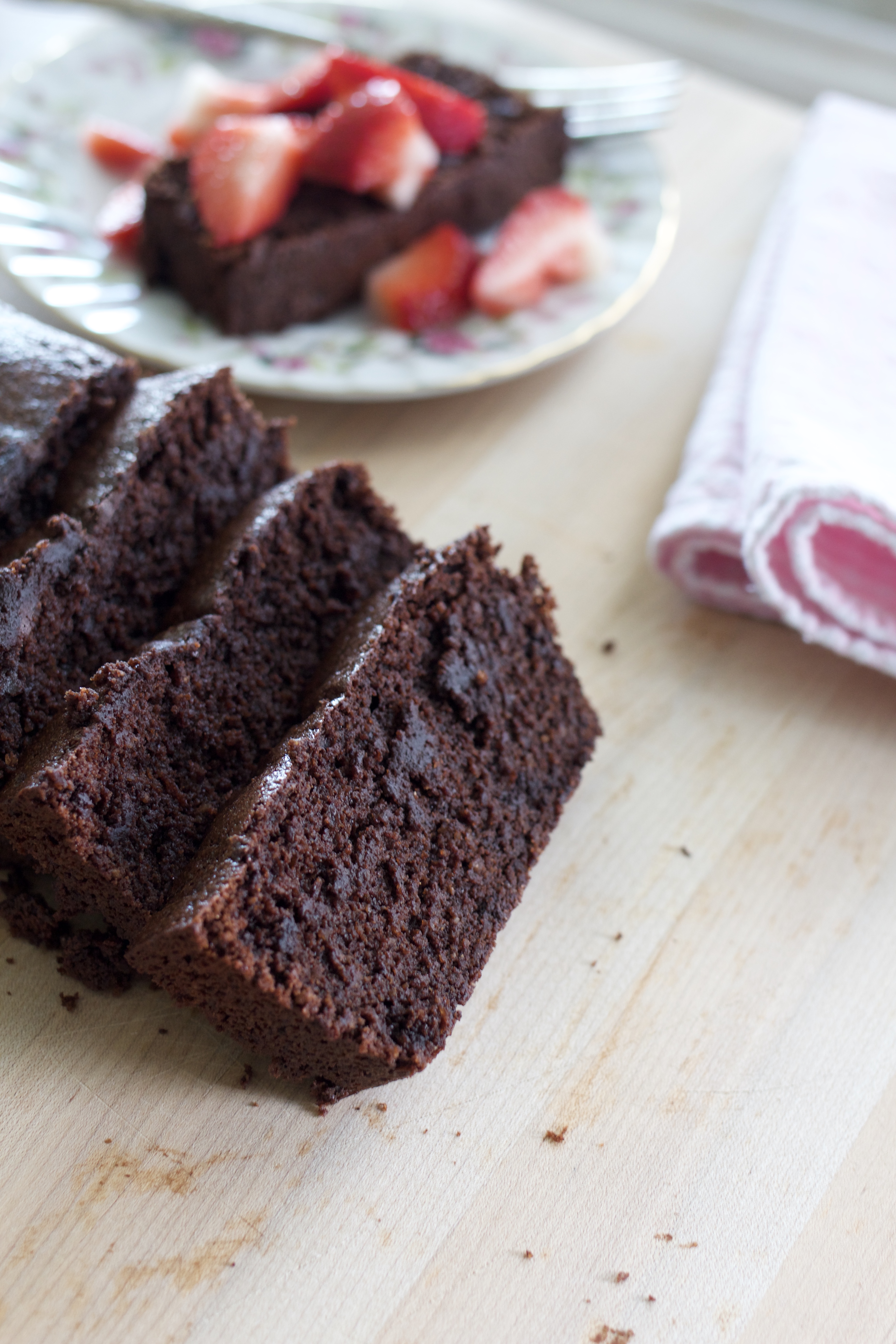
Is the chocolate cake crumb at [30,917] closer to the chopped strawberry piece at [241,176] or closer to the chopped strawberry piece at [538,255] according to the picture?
the chopped strawberry piece at [241,176]

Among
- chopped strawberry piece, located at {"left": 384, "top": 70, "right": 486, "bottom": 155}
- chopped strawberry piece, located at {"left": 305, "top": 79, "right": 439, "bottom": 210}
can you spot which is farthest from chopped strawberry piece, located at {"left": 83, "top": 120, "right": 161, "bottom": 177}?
chopped strawberry piece, located at {"left": 384, "top": 70, "right": 486, "bottom": 155}

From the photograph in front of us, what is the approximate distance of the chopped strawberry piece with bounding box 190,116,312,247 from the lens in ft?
9.18

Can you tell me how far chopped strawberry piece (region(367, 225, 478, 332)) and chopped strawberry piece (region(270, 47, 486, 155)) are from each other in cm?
26

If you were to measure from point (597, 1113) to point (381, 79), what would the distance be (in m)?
2.53

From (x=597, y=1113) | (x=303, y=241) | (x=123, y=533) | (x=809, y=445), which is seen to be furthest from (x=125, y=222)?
(x=597, y=1113)

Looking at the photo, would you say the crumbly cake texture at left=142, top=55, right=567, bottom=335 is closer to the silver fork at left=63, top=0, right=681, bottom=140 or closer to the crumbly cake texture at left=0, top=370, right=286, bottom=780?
the silver fork at left=63, top=0, right=681, bottom=140

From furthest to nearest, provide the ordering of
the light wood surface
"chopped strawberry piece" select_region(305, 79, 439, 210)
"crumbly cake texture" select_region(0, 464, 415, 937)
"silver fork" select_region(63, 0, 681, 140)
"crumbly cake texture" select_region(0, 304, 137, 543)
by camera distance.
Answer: "silver fork" select_region(63, 0, 681, 140)
"chopped strawberry piece" select_region(305, 79, 439, 210)
"crumbly cake texture" select_region(0, 304, 137, 543)
"crumbly cake texture" select_region(0, 464, 415, 937)
the light wood surface

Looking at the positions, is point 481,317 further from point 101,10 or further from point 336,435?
point 101,10

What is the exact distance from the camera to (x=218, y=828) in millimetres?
1784

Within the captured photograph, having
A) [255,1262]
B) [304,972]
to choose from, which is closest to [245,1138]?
[255,1262]

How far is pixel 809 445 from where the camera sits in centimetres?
232

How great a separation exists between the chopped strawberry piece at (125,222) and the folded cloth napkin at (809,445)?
147cm

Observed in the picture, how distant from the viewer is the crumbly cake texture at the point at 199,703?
69.6 inches

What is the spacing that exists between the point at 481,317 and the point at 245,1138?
79.9 inches
